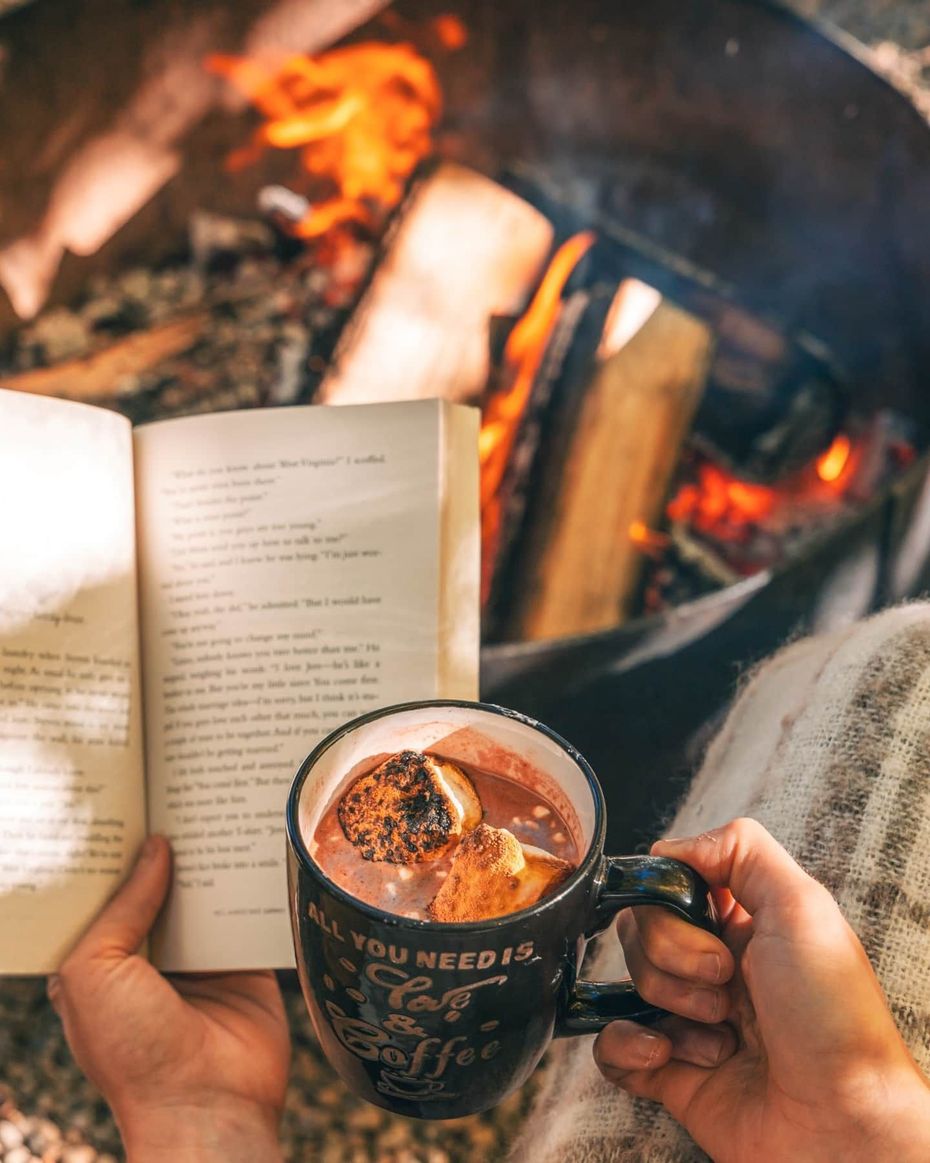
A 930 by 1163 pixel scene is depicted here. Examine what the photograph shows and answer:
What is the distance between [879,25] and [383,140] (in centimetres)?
147

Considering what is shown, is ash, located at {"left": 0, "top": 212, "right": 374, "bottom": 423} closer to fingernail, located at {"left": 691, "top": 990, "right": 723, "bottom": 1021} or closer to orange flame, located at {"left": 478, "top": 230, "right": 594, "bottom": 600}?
orange flame, located at {"left": 478, "top": 230, "right": 594, "bottom": 600}

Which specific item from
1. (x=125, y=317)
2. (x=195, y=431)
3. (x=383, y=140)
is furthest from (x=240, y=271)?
(x=195, y=431)

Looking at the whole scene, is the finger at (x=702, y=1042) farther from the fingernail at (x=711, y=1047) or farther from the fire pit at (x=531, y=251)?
the fire pit at (x=531, y=251)

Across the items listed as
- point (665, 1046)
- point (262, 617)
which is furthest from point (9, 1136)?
point (665, 1046)

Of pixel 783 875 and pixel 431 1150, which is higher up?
pixel 783 875

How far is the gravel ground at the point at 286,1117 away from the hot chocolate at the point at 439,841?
0.60 m

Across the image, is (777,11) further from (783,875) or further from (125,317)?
(783,875)

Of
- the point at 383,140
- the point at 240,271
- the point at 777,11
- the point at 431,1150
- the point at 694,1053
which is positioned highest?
the point at 777,11

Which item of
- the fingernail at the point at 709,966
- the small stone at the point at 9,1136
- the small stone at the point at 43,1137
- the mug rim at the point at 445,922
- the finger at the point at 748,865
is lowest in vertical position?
the small stone at the point at 43,1137

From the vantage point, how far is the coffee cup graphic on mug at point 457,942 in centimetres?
54

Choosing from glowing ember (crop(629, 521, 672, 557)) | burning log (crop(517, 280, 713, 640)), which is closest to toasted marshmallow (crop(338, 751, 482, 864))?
burning log (crop(517, 280, 713, 640))

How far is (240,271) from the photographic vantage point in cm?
198

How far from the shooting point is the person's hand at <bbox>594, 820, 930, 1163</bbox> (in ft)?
1.93

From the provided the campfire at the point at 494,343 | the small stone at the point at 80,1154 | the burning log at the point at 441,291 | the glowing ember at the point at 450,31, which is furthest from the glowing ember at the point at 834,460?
the small stone at the point at 80,1154
